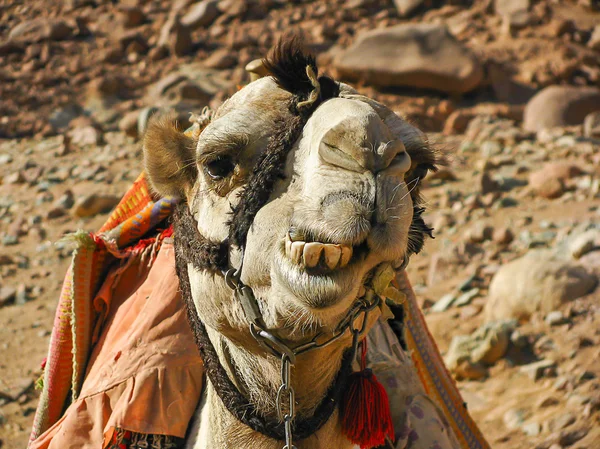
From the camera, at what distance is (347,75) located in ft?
38.8

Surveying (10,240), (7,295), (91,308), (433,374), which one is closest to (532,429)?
(433,374)

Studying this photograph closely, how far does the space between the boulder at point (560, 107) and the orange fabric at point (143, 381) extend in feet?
25.7

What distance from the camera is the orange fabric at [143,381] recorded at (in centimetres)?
306

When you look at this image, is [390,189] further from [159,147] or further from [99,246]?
[99,246]

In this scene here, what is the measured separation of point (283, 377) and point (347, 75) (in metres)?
9.82

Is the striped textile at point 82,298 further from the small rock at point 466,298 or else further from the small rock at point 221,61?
the small rock at point 221,61

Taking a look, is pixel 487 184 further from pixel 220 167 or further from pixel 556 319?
A: pixel 220 167

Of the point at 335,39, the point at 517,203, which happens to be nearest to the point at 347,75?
the point at 335,39

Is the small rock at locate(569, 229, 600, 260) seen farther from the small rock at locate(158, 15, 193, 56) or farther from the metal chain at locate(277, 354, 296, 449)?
the small rock at locate(158, 15, 193, 56)

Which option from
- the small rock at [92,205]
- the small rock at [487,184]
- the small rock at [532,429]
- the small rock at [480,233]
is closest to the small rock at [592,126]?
the small rock at [487,184]

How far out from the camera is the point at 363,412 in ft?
8.57

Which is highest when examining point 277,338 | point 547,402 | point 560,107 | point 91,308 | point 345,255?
point 345,255

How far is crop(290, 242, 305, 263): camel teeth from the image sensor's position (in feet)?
6.75

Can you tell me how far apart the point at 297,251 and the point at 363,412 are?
771mm
